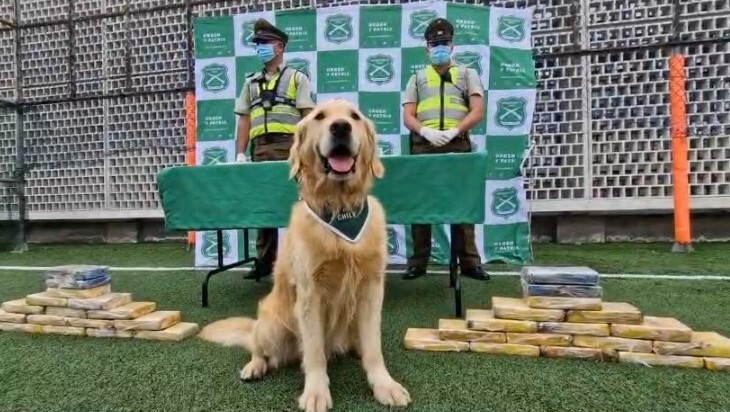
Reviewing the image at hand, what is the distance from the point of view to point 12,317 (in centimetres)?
255

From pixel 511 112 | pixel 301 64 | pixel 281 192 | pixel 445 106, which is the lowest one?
pixel 281 192

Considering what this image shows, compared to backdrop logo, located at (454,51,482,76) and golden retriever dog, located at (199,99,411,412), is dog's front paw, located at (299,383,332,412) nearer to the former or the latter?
golden retriever dog, located at (199,99,411,412)

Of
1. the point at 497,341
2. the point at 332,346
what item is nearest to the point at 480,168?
the point at 497,341

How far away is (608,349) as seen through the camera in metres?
1.87

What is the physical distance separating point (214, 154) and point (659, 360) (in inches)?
166

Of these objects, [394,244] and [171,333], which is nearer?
[171,333]

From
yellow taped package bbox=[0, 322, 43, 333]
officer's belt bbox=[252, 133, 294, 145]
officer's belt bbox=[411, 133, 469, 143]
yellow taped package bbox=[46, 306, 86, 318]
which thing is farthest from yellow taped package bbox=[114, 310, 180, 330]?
officer's belt bbox=[411, 133, 469, 143]

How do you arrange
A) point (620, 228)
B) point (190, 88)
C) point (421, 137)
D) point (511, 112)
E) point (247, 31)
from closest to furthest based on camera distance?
point (421, 137) → point (511, 112) → point (247, 31) → point (620, 228) → point (190, 88)

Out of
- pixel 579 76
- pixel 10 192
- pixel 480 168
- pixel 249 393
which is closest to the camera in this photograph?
pixel 249 393

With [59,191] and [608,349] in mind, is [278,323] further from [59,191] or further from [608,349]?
[59,191]

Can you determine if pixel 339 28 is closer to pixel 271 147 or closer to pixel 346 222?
pixel 271 147

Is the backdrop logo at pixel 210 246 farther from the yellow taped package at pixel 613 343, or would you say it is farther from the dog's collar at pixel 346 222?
the yellow taped package at pixel 613 343

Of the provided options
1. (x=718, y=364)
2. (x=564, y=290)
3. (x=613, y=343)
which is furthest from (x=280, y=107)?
(x=718, y=364)

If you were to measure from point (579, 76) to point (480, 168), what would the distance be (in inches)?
131
